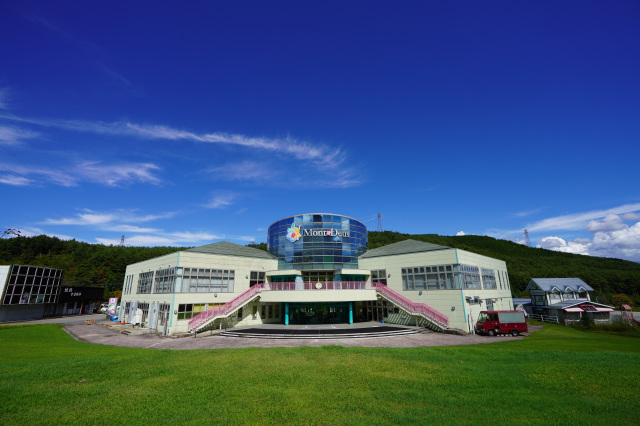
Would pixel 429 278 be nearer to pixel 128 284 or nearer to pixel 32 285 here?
pixel 128 284

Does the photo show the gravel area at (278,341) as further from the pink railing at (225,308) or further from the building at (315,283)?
the building at (315,283)

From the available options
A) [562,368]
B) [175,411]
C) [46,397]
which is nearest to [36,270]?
[46,397]

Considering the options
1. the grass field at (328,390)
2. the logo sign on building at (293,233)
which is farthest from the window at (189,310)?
the grass field at (328,390)

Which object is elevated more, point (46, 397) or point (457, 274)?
point (457, 274)

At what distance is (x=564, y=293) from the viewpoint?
44156 mm

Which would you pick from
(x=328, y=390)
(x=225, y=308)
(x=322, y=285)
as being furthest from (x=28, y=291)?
(x=328, y=390)

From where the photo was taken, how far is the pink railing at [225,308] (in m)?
25.8

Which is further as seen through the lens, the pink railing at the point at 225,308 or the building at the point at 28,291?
the building at the point at 28,291

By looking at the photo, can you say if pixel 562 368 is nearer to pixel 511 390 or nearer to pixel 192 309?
pixel 511 390

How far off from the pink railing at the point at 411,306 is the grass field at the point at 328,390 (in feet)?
43.3

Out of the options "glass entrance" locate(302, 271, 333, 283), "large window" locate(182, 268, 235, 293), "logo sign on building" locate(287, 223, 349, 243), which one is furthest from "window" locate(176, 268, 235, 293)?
"glass entrance" locate(302, 271, 333, 283)

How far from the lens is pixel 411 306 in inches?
1108

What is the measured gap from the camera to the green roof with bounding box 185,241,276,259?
3103cm

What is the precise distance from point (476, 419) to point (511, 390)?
287 centimetres
